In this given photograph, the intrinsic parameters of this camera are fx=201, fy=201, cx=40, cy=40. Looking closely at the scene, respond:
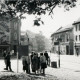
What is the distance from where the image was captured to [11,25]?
56.2 m

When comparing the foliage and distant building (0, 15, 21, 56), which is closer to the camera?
the foliage

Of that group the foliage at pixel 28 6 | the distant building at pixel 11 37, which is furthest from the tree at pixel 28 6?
the distant building at pixel 11 37

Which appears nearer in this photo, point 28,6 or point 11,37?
point 28,6

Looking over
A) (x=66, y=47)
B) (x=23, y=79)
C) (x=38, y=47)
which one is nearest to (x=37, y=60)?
(x=23, y=79)

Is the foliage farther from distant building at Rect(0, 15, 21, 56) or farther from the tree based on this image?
distant building at Rect(0, 15, 21, 56)

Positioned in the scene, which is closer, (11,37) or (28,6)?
(28,6)

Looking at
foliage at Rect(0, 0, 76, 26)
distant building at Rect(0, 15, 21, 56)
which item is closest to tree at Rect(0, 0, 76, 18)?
foliage at Rect(0, 0, 76, 26)

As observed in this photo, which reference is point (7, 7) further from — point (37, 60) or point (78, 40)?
point (78, 40)

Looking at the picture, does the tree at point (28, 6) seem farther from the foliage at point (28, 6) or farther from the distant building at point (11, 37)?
the distant building at point (11, 37)

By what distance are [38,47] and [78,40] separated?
55.1 metres

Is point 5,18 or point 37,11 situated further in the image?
point 5,18

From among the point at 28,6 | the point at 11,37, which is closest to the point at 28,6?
the point at 28,6

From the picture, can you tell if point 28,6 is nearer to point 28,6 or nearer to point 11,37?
point 28,6

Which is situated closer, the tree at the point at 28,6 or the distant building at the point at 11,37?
the tree at the point at 28,6
